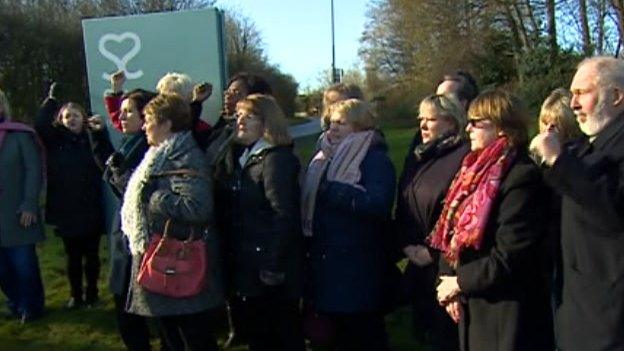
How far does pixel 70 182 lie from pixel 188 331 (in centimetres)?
264

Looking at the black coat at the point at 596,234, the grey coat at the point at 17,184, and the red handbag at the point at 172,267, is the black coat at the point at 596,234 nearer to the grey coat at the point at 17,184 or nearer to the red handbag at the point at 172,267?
the red handbag at the point at 172,267

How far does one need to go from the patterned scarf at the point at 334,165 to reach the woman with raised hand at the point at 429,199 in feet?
0.96

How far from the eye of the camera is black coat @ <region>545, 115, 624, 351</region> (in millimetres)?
3244

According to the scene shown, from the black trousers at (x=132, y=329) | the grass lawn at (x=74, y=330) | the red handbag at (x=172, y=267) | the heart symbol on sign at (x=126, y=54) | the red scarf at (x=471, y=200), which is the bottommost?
the grass lawn at (x=74, y=330)

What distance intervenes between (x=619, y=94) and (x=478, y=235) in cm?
85

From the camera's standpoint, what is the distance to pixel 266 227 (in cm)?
470

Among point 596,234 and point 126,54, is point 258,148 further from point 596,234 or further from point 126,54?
point 596,234

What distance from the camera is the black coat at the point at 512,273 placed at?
363 centimetres

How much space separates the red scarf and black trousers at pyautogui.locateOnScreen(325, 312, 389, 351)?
982 mm

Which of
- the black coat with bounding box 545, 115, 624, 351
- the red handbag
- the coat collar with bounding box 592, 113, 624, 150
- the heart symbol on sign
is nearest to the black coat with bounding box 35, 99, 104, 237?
the heart symbol on sign

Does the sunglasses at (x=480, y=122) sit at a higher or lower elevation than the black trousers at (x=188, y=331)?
higher

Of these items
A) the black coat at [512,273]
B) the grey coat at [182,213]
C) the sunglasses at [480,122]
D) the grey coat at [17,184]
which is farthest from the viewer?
the grey coat at [17,184]

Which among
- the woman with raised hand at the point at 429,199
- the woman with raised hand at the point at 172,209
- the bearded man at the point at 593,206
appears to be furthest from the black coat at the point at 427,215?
the woman with raised hand at the point at 172,209

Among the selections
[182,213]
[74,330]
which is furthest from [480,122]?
[74,330]
